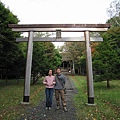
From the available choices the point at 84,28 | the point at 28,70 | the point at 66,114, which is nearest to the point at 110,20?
the point at 84,28

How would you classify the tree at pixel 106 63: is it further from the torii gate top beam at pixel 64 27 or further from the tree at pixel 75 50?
the tree at pixel 75 50

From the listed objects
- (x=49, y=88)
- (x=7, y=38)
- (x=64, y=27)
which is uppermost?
(x=7, y=38)

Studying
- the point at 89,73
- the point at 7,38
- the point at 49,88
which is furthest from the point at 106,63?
the point at 7,38

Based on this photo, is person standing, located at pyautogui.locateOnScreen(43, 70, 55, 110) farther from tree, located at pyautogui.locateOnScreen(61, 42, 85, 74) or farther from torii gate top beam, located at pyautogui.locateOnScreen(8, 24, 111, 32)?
tree, located at pyautogui.locateOnScreen(61, 42, 85, 74)

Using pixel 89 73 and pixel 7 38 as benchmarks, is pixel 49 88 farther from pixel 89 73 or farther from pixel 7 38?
pixel 7 38

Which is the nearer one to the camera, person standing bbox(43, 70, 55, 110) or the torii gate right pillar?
person standing bbox(43, 70, 55, 110)

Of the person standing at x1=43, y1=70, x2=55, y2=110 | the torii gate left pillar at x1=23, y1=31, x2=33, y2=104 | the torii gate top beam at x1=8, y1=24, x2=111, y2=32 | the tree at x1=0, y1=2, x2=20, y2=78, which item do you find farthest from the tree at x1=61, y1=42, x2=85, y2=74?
the person standing at x1=43, y1=70, x2=55, y2=110

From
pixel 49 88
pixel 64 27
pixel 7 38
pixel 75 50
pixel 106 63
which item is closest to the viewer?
pixel 49 88

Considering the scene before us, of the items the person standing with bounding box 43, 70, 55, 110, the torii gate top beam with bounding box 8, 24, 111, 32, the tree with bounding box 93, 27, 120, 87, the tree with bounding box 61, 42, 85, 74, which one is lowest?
the person standing with bounding box 43, 70, 55, 110

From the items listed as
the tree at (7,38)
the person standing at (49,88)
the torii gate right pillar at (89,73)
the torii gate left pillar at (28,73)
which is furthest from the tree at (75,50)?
the person standing at (49,88)

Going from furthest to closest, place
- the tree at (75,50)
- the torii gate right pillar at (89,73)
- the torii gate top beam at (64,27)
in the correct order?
the tree at (75,50), the torii gate top beam at (64,27), the torii gate right pillar at (89,73)

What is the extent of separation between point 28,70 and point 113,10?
65.5 ft

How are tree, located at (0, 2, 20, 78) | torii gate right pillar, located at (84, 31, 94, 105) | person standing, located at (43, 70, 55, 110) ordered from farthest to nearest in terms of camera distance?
tree, located at (0, 2, 20, 78) < torii gate right pillar, located at (84, 31, 94, 105) < person standing, located at (43, 70, 55, 110)

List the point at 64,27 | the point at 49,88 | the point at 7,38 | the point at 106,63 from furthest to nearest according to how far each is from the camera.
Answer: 1. the point at 7,38
2. the point at 106,63
3. the point at 64,27
4. the point at 49,88
